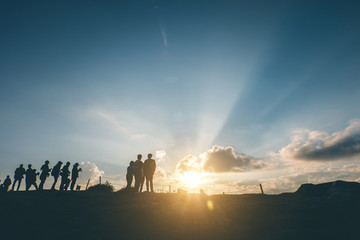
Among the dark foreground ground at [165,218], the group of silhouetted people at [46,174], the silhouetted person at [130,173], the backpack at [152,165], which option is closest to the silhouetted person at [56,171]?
the group of silhouetted people at [46,174]

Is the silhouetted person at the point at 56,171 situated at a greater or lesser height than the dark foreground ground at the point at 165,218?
greater

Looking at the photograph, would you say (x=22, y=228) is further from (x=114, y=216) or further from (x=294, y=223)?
(x=294, y=223)

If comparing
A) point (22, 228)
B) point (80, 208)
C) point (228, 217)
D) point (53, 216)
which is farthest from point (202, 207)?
point (22, 228)

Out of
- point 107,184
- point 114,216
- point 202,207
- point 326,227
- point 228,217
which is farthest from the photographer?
point 107,184

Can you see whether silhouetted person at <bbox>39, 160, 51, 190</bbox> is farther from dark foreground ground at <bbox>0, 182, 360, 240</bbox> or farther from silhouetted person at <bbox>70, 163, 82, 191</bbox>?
dark foreground ground at <bbox>0, 182, 360, 240</bbox>

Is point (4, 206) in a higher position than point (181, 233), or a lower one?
higher

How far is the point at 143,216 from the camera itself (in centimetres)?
883

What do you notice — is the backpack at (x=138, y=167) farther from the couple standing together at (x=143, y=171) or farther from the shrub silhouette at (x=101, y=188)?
the shrub silhouette at (x=101, y=188)

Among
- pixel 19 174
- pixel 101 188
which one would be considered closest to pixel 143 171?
pixel 19 174

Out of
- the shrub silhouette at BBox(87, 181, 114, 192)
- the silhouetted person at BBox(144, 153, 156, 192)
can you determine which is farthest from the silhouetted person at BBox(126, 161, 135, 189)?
the shrub silhouette at BBox(87, 181, 114, 192)

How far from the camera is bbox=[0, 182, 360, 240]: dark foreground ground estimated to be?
7.41 m

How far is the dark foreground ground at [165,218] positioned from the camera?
24.3 feet

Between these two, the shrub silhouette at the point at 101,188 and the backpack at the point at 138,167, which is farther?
the shrub silhouette at the point at 101,188

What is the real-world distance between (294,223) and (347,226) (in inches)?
78.7
